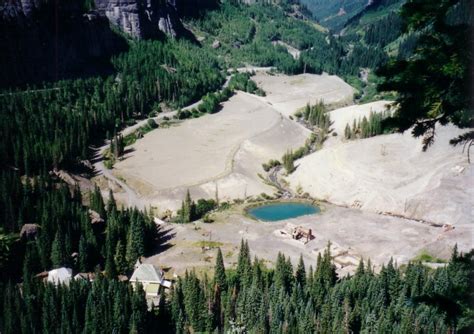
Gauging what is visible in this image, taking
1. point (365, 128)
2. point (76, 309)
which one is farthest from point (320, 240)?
point (365, 128)

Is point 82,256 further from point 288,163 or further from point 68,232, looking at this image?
point 288,163

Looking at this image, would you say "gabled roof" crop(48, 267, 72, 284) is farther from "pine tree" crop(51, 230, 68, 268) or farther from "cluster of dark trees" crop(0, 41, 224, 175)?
"cluster of dark trees" crop(0, 41, 224, 175)

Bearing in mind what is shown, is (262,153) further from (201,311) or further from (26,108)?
(201,311)

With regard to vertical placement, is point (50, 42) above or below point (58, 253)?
above

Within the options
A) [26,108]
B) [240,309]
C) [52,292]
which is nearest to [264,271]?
[240,309]

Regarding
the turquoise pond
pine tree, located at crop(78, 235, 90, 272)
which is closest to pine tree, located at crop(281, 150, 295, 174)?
the turquoise pond

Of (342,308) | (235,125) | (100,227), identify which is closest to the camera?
(342,308)

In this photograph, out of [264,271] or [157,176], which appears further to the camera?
[157,176]
